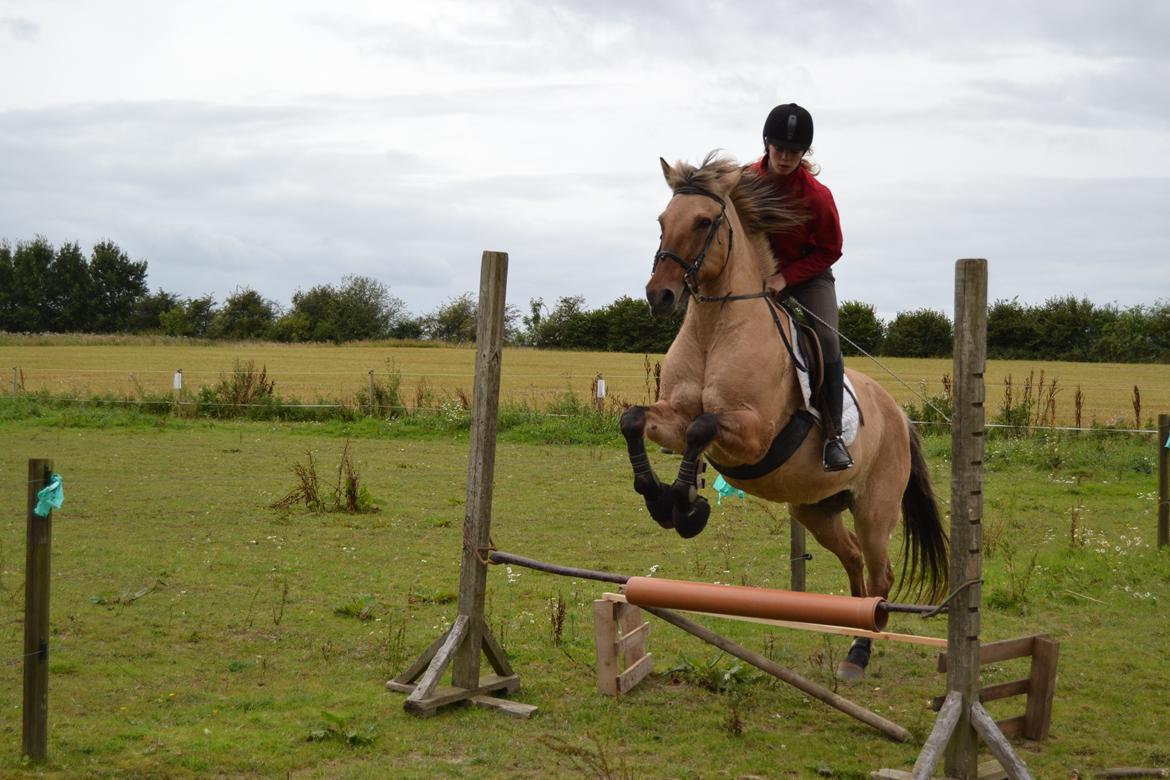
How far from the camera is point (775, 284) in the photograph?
5.59 meters

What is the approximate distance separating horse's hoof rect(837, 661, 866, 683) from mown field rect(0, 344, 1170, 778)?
0.13 metres

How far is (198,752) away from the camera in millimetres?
4727

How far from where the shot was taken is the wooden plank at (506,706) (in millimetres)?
5535

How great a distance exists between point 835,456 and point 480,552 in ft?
6.67

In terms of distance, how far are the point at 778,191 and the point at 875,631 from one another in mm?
2406

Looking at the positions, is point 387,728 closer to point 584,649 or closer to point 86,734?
point 86,734

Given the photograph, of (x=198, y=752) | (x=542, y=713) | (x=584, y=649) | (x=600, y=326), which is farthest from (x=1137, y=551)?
(x=600, y=326)

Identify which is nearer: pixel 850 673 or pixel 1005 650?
pixel 1005 650

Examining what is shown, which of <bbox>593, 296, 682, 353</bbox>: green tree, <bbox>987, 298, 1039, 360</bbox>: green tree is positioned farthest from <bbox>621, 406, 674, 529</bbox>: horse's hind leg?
<bbox>987, 298, 1039, 360</bbox>: green tree

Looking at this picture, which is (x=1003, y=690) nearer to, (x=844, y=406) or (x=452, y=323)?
(x=844, y=406)

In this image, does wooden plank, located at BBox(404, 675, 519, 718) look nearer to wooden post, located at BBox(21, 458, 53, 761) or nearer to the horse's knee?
wooden post, located at BBox(21, 458, 53, 761)

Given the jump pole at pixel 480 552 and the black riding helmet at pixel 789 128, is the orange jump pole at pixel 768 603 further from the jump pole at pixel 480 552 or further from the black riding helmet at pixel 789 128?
the black riding helmet at pixel 789 128

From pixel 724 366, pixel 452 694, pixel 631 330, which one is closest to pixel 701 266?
pixel 724 366

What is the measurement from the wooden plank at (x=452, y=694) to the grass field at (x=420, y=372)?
50.5ft
